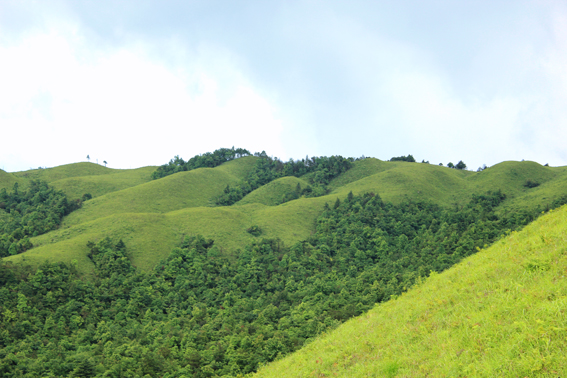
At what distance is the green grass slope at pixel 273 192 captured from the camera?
177500mm

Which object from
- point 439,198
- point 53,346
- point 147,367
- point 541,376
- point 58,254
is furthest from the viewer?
point 439,198

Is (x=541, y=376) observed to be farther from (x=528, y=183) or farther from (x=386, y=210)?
(x=528, y=183)

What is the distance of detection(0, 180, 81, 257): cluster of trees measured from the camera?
11360 cm

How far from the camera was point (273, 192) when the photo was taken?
185375 millimetres

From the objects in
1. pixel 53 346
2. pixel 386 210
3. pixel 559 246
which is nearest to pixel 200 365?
pixel 53 346

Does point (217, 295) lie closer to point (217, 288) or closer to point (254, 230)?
point (217, 288)

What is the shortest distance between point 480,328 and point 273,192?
6867 inches

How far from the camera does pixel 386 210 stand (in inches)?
5527

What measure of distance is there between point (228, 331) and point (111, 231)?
6585 centimetres

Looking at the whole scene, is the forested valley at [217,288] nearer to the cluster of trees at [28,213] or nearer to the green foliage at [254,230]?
the green foliage at [254,230]

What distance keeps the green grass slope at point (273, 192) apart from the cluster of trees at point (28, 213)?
76687mm

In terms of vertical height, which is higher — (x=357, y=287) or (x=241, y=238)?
A: (x=241, y=238)

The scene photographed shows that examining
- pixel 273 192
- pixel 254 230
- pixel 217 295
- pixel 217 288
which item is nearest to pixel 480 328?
pixel 217 295

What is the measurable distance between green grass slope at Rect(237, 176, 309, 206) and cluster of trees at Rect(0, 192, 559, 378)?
45.4 m
